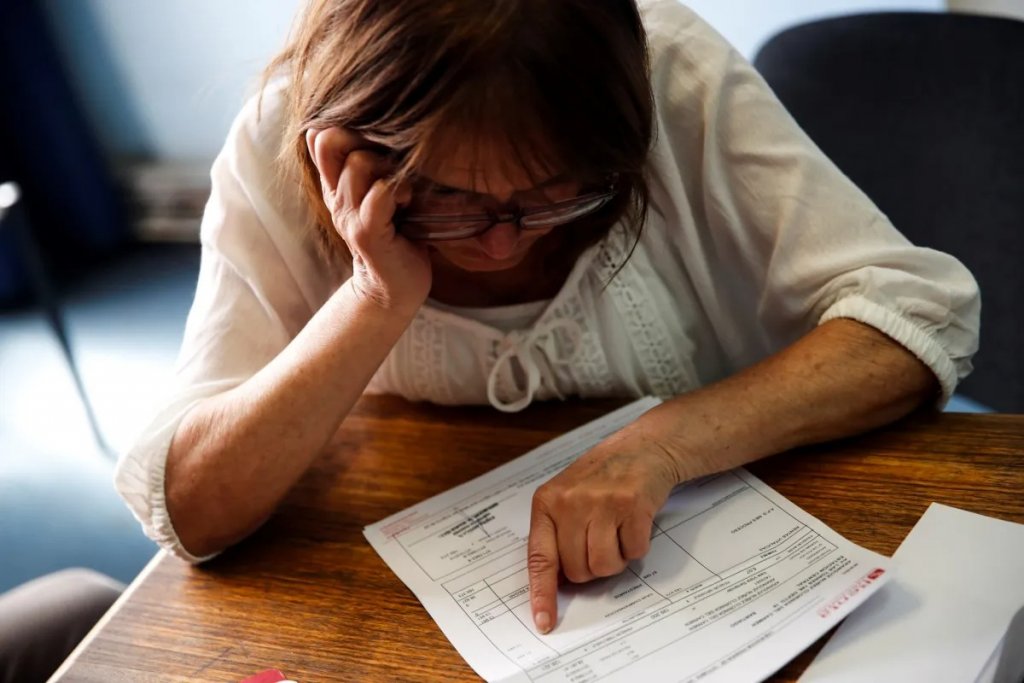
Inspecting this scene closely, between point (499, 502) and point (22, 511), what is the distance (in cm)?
199

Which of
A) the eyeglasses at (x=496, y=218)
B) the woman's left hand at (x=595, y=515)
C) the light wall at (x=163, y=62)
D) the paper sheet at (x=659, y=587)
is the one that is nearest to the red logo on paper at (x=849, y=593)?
the paper sheet at (x=659, y=587)

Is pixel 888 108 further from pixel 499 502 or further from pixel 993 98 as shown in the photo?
pixel 499 502

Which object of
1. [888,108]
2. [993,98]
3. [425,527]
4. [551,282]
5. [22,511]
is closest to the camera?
[425,527]

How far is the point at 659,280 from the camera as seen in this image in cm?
115

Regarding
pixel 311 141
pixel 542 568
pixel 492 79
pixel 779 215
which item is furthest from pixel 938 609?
pixel 311 141

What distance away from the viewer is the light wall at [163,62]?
299 centimetres

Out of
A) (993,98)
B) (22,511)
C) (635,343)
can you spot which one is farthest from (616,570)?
(22,511)

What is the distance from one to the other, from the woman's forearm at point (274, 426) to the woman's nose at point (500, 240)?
14 centimetres

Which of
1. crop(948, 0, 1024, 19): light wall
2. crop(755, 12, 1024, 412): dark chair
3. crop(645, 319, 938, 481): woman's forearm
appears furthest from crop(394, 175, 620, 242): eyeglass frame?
crop(948, 0, 1024, 19): light wall

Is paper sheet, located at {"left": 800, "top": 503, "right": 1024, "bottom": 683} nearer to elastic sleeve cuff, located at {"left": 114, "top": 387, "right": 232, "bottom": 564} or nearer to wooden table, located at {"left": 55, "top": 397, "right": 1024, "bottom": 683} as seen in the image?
wooden table, located at {"left": 55, "top": 397, "right": 1024, "bottom": 683}

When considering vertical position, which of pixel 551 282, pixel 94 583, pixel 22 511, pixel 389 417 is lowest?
pixel 22 511

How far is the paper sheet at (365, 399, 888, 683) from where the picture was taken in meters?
0.75

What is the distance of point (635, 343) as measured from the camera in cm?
112

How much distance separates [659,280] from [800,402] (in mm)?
270
